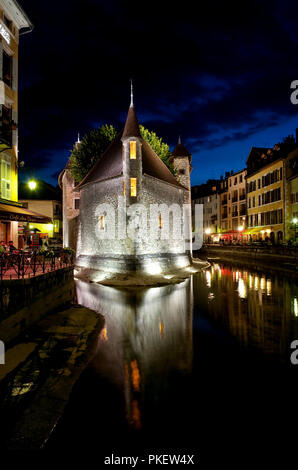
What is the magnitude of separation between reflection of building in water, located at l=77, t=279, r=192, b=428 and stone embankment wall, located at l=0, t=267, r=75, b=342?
223cm

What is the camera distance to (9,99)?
50.3 feet

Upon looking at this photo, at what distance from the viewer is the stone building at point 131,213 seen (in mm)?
21141

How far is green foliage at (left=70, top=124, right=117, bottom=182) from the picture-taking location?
29031mm

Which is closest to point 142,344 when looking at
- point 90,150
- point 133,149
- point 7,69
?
point 7,69

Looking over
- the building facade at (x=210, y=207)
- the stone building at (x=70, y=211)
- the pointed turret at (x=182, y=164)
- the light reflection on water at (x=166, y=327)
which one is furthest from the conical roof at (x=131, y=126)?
the building facade at (x=210, y=207)

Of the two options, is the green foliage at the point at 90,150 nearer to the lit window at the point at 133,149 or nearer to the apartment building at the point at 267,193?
the lit window at the point at 133,149

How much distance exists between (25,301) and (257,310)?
9289 mm

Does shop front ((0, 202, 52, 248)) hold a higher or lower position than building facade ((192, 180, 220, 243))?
lower

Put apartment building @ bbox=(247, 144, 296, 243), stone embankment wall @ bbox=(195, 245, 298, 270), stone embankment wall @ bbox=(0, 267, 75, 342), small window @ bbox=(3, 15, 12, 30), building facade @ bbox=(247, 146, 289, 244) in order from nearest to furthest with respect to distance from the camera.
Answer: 1. stone embankment wall @ bbox=(0, 267, 75, 342)
2. small window @ bbox=(3, 15, 12, 30)
3. stone embankment wall @ bbox=(195, 245, 298, 270)
4. apartment building @ bbox=(247, 144, 296, 243)
5. building facade @ bbox=(247, 146, 289, 244)

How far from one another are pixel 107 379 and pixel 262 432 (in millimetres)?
3264

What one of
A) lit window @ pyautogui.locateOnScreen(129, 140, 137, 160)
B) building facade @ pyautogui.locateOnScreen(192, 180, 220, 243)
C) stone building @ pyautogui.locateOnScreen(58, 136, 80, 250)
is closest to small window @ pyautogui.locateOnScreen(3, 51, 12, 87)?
lit window @ pyautogui.locateOnScreen(129, 140, 137, 160)

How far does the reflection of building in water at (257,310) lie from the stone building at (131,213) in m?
5.44

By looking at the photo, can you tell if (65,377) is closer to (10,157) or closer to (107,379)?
(107,379)

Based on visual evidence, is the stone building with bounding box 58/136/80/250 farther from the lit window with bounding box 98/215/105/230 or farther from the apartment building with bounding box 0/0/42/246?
the apartment building with bounding box 0/0/42/246
